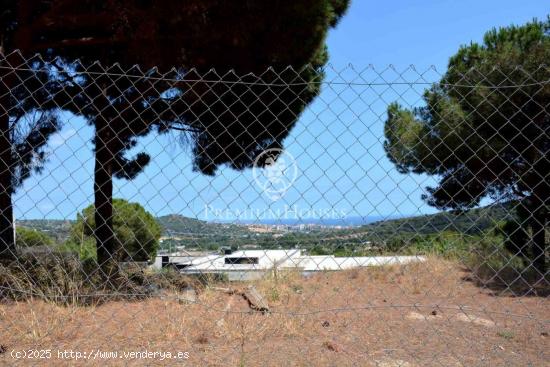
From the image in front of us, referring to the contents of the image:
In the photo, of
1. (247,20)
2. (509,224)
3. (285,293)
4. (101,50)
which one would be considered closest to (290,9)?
(247,20)

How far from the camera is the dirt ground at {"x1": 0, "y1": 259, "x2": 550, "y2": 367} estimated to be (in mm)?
2665

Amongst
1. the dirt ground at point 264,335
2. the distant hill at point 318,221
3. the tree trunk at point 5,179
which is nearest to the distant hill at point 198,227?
the distant hill at point 318,221

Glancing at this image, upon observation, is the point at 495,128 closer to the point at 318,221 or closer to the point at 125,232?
the point at 318,221

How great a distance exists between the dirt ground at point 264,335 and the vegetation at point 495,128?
82 cm

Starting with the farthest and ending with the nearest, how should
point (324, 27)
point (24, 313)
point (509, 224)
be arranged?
1. point (509, 224)
2. point (324, 27)
3. point (24, 313)

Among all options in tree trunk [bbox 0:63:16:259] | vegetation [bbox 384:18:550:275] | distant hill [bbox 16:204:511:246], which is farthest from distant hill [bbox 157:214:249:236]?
tree trunk [bbox 0:63:16:259]

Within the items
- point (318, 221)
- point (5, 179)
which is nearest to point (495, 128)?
point (318, 221)

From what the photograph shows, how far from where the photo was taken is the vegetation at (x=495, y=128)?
11.9 ft

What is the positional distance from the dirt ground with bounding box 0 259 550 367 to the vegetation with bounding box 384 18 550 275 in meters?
0.82

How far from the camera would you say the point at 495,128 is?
4.55 metres

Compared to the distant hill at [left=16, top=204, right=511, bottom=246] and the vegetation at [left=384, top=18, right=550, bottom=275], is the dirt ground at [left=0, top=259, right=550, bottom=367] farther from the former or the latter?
the vegetation at [left=384, top=18, right=550, bottom=275]

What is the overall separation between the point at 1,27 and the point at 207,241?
5407 millimetres

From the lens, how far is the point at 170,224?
8.03 ft

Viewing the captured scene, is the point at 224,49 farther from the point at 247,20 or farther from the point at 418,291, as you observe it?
the point at 418,291
